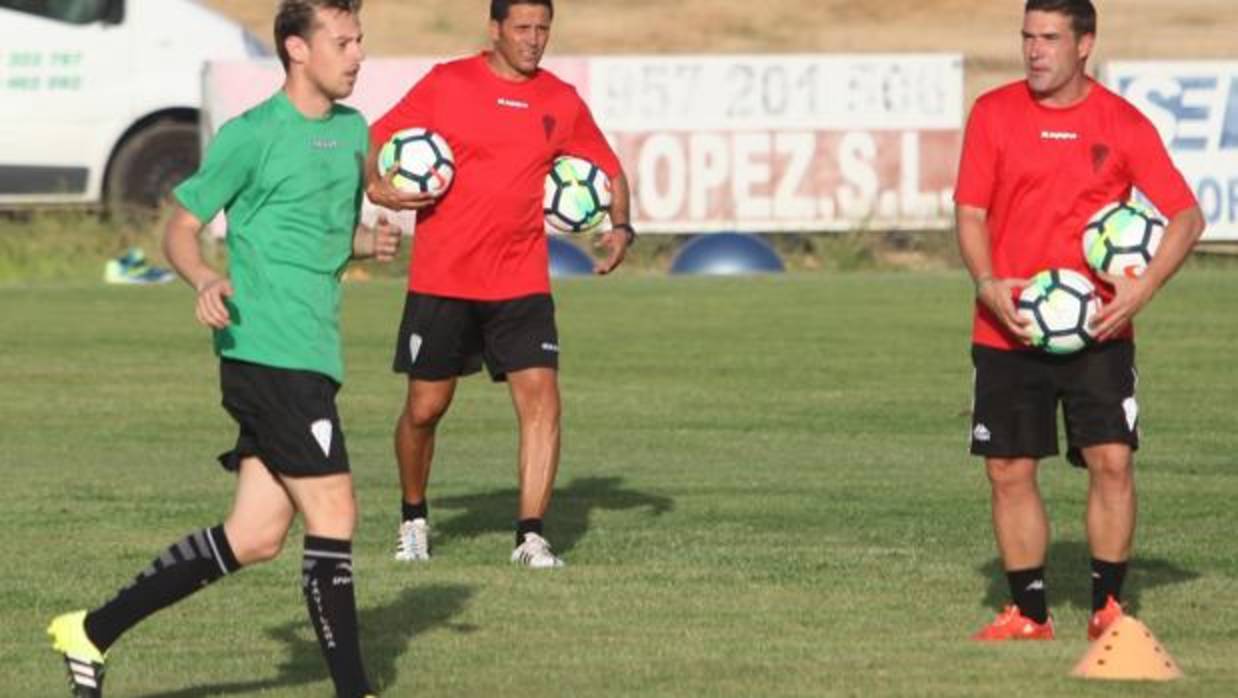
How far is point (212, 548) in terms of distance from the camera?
31.1ft

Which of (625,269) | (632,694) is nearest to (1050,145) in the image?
(632,694)

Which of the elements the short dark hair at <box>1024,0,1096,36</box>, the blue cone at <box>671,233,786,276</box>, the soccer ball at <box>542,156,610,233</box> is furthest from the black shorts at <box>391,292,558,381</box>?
the blue cone at <box>671,233,786,276</box>

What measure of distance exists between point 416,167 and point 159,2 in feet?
70.2

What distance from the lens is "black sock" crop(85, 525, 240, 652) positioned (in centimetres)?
943

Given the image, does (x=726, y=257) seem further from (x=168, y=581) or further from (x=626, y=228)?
(x=168, y=581)

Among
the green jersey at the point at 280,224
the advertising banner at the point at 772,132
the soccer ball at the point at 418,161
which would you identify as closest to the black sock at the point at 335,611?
the green jersey at the point at 280,224

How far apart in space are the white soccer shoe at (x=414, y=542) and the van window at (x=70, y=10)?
2070 centimetres

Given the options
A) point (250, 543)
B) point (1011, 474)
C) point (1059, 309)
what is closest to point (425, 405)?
point (1011, 474)

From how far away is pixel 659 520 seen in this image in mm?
14531

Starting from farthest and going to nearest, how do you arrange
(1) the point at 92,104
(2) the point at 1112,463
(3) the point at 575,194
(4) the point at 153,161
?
1. (4) the point at 153,161
2. (1) the point at 92,104
3. (3) the point at 575,194
4. (2) the point at 1112,463

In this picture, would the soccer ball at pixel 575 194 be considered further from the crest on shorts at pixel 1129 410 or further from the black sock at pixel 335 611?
the black sock at pixel 335 611

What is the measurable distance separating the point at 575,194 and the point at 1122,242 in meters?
3.12

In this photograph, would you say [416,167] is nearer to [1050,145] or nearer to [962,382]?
[1050,145]

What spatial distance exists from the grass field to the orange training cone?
0.21ft
